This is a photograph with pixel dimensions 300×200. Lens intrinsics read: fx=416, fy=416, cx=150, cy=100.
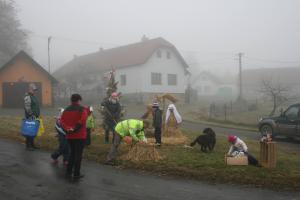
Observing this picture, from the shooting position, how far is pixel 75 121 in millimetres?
8727

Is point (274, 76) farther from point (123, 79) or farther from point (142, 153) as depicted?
point (142, 153)

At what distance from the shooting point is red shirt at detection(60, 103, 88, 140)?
8695mm

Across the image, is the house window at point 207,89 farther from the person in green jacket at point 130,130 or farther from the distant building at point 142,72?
the person in green jacket at point 130,130

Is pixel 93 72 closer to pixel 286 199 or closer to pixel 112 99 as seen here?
pixel 112 99

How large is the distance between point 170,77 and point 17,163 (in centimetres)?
4038

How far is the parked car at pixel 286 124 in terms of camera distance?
18922mm

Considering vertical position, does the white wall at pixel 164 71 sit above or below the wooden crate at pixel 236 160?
above

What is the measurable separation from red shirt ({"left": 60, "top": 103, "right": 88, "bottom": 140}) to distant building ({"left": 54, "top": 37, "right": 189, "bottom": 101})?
36526mm

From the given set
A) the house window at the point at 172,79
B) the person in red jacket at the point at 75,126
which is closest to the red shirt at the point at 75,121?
the person in red jacket at the point at 75,126


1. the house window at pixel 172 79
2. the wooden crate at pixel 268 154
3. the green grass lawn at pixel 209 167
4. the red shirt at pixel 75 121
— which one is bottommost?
the green grass lawn at pixel 209 167

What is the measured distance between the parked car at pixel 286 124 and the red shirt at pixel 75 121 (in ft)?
42.1

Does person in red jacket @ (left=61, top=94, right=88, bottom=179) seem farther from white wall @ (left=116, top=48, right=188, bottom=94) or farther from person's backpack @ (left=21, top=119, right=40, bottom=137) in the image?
white wall @ (left=116, top=48, right=188, bottom=94)

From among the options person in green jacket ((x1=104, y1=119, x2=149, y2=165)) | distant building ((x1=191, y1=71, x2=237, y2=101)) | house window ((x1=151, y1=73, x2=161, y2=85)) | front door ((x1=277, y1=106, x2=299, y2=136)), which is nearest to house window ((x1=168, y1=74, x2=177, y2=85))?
house window ((x1=151, y1=73, x2=161, y2=85))

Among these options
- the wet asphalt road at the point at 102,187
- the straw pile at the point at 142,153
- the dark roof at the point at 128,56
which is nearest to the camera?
the wet asphalt road at the point at 102,187
